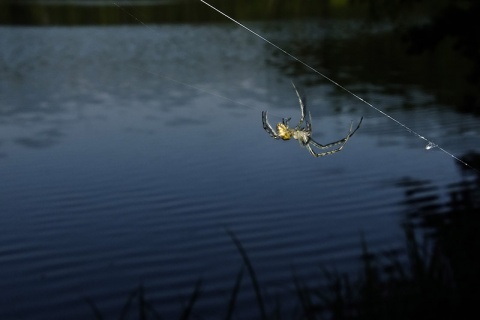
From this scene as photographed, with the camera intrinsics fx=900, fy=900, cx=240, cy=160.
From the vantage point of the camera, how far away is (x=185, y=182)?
1336 cm

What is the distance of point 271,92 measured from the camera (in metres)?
23.1

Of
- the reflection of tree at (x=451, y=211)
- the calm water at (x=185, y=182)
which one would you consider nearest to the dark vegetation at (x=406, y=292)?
the reflection of tree at (x=451, y=211)

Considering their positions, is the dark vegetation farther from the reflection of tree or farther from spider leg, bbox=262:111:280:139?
spider leg, bbox=262:111:280:139

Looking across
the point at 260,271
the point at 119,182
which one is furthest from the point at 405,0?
the point at 260,271

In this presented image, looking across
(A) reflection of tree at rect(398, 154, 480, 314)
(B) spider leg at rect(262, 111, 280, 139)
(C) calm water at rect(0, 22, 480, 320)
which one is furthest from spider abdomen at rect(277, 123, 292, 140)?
(C) calm water at rect(0, 22, 480, 320)

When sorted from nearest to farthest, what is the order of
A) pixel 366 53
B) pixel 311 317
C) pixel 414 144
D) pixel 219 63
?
pixel 311 317 → pixel 414 144 → pixel 219 63 → pixel 366 53

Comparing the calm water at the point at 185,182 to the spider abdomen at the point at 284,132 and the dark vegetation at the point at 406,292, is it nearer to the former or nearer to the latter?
the dark vegetation at the point at 406,292

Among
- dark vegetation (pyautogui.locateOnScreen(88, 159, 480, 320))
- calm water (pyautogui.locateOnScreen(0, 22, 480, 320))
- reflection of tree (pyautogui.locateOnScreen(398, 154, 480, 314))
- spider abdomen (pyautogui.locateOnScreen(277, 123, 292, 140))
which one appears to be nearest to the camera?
dark vegetation (pyautogui.locateOnScreen(88, 159, 480, 320))

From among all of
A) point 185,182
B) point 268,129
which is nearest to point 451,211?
point 185,182

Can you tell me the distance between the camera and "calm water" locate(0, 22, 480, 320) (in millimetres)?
9508

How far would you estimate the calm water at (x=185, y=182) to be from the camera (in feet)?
31.2

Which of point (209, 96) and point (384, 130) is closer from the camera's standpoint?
point (384, 130)

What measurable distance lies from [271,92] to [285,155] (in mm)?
8261

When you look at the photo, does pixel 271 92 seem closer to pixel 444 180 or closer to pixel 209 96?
pixel 209 96
